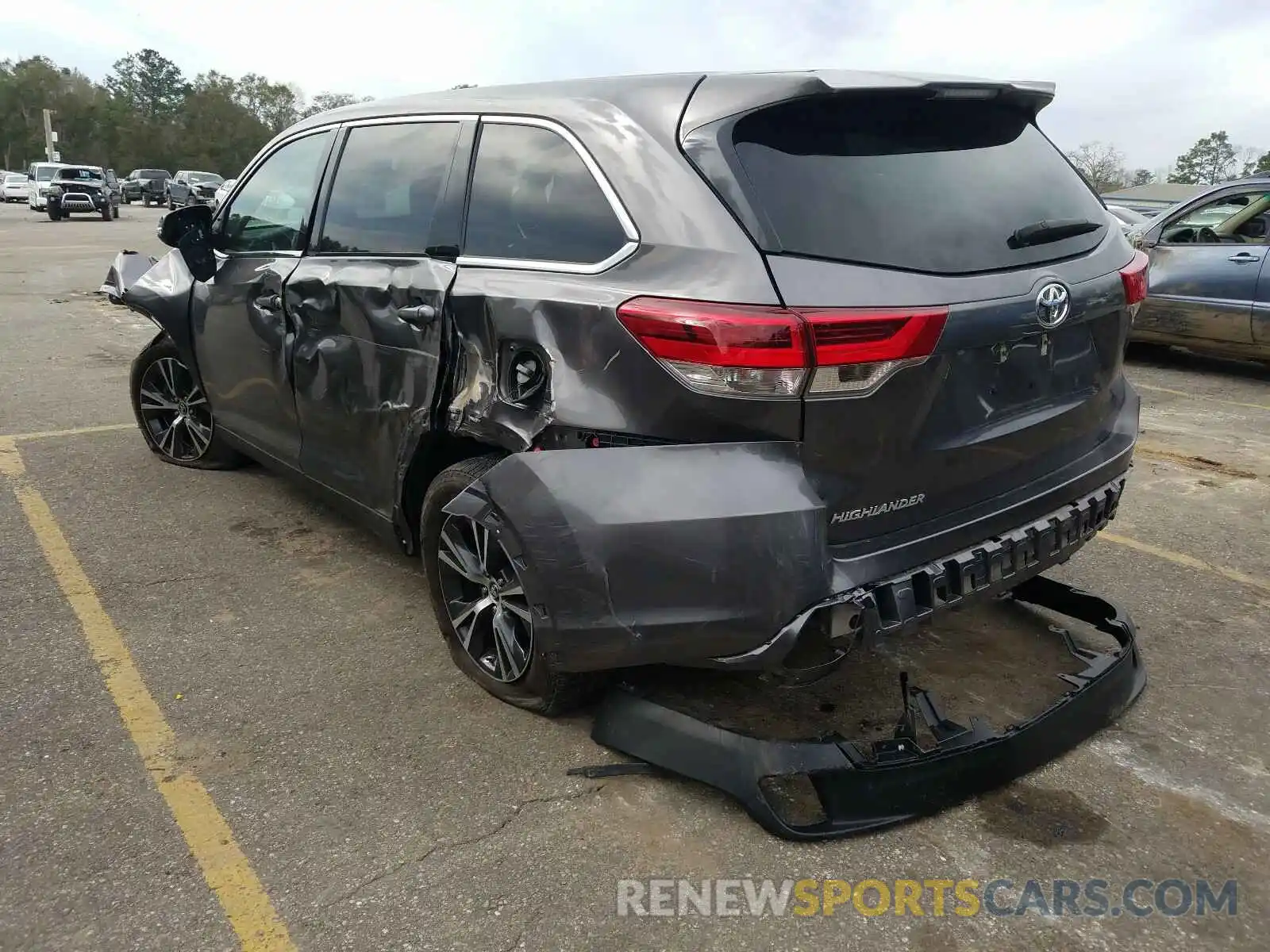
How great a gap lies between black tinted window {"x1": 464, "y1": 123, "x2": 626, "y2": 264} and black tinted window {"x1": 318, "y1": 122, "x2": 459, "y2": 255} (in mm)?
178

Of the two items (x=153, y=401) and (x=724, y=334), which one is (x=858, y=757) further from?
(x=153, y=401)

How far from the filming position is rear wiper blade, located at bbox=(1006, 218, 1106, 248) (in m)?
2.74

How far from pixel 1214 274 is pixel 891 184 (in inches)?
287

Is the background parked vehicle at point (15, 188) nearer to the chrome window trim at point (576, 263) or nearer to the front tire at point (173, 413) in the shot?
the front tire at point (173, 413)

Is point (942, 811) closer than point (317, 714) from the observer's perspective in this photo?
Yes

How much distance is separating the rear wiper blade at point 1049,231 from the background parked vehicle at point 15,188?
6117 centimetres

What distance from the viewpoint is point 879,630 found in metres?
2.47

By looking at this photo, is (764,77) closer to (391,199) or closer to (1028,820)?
(391,199)

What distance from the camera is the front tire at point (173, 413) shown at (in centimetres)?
528

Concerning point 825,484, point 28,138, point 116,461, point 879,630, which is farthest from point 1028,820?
point 28,138

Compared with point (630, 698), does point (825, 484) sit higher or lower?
higher

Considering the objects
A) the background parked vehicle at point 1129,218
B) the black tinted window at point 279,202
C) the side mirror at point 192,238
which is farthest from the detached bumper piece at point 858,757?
the background parked vehicle at point 1129,218

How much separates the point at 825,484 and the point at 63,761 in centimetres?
223

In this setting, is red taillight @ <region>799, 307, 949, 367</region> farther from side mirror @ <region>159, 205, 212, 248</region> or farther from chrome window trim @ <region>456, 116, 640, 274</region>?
side mirror @ <region>159, 205, 212, 248</region>
